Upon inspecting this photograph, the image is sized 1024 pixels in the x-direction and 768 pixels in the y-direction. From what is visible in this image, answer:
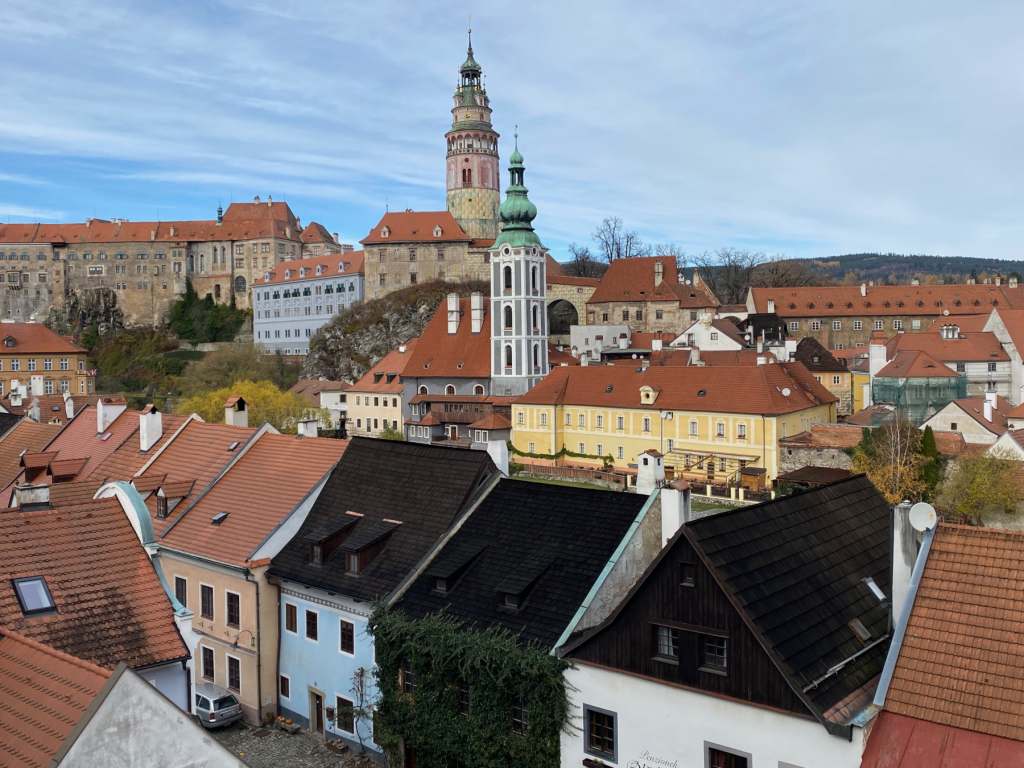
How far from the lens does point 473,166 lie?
106 m

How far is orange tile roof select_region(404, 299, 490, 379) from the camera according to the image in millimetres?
69000

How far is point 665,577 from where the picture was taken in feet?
45.1

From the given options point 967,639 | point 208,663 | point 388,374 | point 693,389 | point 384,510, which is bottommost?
point 208,663

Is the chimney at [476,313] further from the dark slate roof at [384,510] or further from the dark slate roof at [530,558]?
the dark slate roof at [530,558]

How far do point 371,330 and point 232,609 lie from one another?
2797 inches

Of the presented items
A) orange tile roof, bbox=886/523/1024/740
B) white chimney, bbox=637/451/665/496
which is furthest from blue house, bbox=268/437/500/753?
orange tile roof, bbox=886/523/1024/740

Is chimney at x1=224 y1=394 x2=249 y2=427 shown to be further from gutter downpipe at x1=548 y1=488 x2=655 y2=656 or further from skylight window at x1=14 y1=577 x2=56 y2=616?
skylight window at x1=14 y1=577 x2=56 y2=616

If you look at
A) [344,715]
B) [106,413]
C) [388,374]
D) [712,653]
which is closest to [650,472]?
[712,653]

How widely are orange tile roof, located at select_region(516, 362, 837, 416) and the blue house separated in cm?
2885

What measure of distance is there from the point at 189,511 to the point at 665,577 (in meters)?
14.7

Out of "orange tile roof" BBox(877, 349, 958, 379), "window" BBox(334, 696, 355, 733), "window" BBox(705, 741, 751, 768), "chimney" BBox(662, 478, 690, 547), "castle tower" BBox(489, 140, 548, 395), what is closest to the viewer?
"window" BBox(705, 741, 751, 768)

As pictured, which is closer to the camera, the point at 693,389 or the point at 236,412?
the point at 236,412

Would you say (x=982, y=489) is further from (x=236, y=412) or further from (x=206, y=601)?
(x=206, y=601)

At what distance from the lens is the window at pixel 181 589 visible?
73.8 feet
